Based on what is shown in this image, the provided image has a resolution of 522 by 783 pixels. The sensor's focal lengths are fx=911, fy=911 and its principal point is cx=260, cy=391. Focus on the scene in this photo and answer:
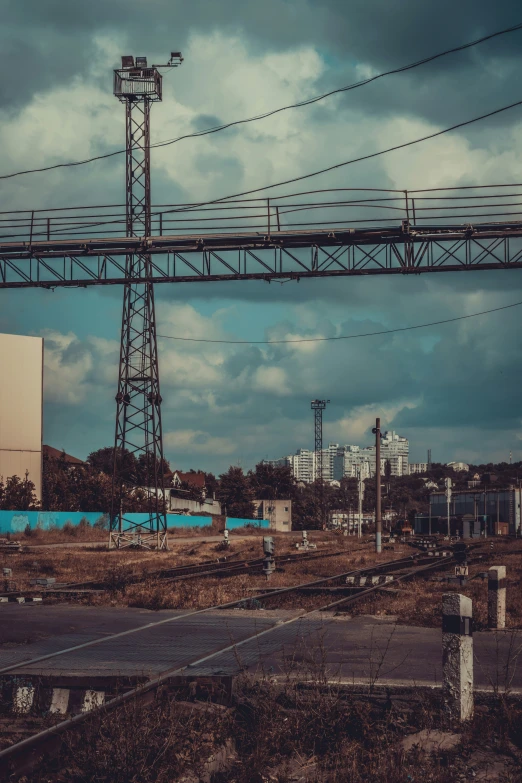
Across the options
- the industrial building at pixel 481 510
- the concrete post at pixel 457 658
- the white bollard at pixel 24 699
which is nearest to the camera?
the concrete post at pixel 457 658

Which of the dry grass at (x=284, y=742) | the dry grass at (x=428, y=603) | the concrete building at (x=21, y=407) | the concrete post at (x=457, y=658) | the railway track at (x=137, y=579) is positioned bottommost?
the railway track at (x=137, y=579)

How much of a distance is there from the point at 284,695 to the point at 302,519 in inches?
4488

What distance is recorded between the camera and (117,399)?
36688mm

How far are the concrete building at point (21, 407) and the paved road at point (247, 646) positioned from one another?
49696 mm

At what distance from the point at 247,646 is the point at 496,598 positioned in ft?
11.6

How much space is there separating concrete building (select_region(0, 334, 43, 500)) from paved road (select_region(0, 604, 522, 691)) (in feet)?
163

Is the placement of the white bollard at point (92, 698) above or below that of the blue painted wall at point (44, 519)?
above

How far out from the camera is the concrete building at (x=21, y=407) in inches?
2454

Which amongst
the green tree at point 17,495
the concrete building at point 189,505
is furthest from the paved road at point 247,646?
the concrete building at point 189,505

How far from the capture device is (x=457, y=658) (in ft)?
21.7

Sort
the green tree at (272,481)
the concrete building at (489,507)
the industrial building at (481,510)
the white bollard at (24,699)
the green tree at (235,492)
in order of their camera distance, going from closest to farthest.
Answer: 1. the white bollard at (24,699)
2. the industrial building at (481,510)
3. the concrete building at (489,507)
4. the green tree at (235,492)
5. the green tree at (272,481)

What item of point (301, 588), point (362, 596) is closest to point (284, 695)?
point (362, 596)

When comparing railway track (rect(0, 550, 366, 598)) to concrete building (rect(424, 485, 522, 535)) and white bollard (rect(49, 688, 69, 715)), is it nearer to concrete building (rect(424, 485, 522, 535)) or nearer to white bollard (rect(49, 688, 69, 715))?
white bollard (rect(49, 688, 69, 715))

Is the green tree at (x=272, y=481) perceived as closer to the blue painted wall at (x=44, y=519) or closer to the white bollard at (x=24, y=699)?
the blue painted wall at (x=44, y=519)
